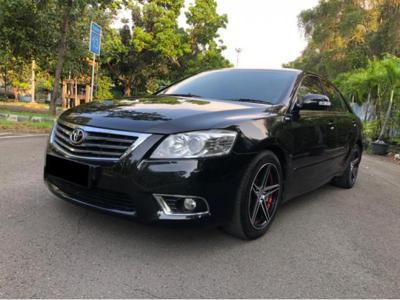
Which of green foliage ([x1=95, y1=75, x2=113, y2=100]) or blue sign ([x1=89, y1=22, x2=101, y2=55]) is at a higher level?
blue sign ([x1=89, y1=22, x2=101, y2=55])

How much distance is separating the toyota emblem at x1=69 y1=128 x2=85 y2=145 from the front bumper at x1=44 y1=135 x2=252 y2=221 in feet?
0.45

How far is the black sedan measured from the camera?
2.74 metres

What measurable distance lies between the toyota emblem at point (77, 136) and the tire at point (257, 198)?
4.09 ft

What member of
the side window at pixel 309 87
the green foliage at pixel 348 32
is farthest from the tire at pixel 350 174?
the green foliage at pixel 348 32

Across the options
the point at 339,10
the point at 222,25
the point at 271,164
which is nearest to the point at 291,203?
the point at 271,164

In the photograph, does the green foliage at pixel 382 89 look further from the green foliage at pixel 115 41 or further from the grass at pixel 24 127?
the grass at pixel 24 127

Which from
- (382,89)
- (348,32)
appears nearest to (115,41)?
(382,89)

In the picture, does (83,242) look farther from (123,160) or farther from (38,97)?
(38,97)

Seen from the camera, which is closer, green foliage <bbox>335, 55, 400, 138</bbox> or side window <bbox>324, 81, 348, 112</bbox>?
side window <bbox>324, 81, 348, 112</bbox>

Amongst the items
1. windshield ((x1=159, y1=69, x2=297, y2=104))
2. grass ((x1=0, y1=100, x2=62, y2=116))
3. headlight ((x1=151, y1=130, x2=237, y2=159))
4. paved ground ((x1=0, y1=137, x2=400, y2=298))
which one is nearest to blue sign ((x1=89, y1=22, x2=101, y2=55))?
grass ((x1=0, y1=100, x2=62, y2=116))

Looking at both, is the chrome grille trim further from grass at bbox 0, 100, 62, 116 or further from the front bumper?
grass at bbox 0, 100, 62, 116

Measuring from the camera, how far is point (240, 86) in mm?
4152

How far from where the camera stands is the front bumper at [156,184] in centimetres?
272

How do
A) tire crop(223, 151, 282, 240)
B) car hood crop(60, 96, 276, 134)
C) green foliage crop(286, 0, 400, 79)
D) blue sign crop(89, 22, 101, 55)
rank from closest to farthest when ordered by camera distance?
car hood crop(60, 96, 276, 134)
tire crop(223, 151, 282, 240)
blue sign crop(89, 22, 101, 55)
green foliage crop(286, 0, 400, 79)
